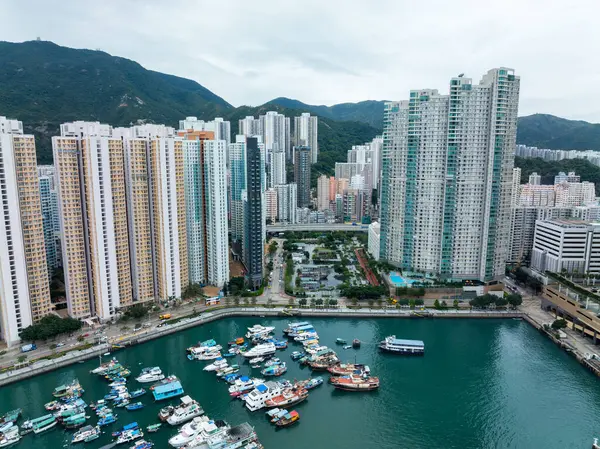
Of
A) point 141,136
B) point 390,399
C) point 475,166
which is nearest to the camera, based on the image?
point 390,399

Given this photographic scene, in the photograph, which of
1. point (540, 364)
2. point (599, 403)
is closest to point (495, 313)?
point (540, 364)

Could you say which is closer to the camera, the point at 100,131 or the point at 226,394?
the point at 226,394

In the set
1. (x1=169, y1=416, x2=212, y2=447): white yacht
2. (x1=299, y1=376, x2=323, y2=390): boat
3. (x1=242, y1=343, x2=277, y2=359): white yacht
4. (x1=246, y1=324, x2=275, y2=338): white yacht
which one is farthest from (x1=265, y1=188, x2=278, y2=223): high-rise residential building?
(x1=169, y1=416, x2=212, y2=447): white yacht

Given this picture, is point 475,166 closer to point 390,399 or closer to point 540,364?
point 540,364

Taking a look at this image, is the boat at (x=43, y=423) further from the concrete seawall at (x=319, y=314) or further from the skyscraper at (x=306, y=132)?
the skyscraper at (x=306, y=132)

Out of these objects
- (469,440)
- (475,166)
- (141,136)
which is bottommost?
(469,440)

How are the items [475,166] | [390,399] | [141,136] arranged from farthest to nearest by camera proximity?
[475,166] → [141,136] → [390,399]

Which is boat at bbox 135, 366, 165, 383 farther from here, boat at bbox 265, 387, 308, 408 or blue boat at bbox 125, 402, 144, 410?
boat at bbox 265, 387, 308, 408
